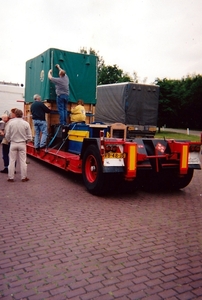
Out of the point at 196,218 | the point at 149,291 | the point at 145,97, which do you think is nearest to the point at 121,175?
the point at 196,218

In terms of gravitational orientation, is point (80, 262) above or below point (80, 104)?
below

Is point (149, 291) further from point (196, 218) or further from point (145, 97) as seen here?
point (145, 97)

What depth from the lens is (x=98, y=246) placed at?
161 inches

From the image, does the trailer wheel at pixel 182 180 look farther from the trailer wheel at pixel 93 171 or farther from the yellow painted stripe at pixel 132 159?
the trailer wheel at pixel 93 171

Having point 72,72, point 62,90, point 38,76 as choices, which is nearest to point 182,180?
point 62,90

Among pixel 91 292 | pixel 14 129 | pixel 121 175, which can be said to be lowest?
pixel 91 292

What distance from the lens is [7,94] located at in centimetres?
1786

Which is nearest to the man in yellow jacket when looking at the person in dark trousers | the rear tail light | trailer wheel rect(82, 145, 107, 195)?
the person in dark trousers

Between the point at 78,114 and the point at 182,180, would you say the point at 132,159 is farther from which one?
the point at 78,114

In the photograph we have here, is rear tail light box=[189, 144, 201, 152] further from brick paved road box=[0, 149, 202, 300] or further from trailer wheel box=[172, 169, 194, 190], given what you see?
brick paved road box=[0, 149, 202, 300]

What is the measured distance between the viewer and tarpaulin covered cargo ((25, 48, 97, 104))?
9.82 metres

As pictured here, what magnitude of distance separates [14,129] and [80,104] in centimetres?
237

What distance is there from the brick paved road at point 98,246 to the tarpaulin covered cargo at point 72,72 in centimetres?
436

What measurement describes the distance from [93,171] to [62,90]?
333 centimetres
